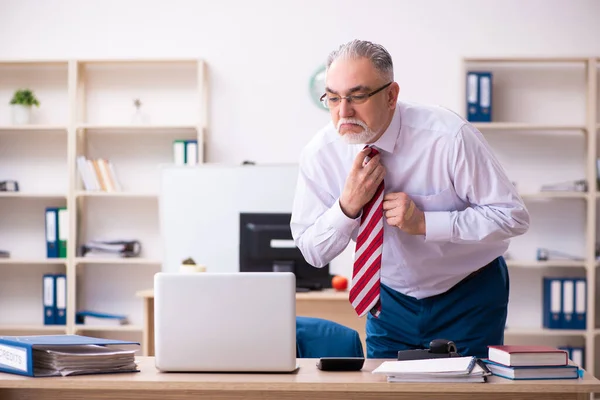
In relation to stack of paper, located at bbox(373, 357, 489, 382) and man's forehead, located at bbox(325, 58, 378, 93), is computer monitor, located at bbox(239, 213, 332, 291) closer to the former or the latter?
man's forehead, located at bbox(325, 58, 378, 93)

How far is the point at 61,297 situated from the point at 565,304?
3.02 metres

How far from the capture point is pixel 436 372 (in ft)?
5.19

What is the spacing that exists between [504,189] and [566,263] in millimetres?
2871

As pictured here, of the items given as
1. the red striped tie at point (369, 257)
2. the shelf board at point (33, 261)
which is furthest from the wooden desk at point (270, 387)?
the shelf board at point (33, 261)

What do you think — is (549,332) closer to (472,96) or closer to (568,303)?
(568,303)

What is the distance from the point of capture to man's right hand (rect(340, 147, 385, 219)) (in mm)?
1930

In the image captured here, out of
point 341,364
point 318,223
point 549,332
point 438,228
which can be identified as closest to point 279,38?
point 549,332

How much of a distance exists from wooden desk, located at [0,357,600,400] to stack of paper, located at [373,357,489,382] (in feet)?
0.06

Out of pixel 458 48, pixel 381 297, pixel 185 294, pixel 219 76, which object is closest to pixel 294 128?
pixel 219 76

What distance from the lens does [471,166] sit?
2.02m

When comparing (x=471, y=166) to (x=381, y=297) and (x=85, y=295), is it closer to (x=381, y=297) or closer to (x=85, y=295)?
(x=381, y=297)

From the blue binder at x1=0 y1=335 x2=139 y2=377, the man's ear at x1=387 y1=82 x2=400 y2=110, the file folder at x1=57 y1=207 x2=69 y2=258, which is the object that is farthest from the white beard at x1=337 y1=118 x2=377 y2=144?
the file folder at x1=57 y1=207 x2=69 y2=258

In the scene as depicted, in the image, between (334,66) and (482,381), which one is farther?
(334,66)

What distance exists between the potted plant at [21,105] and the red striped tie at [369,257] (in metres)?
3.53
